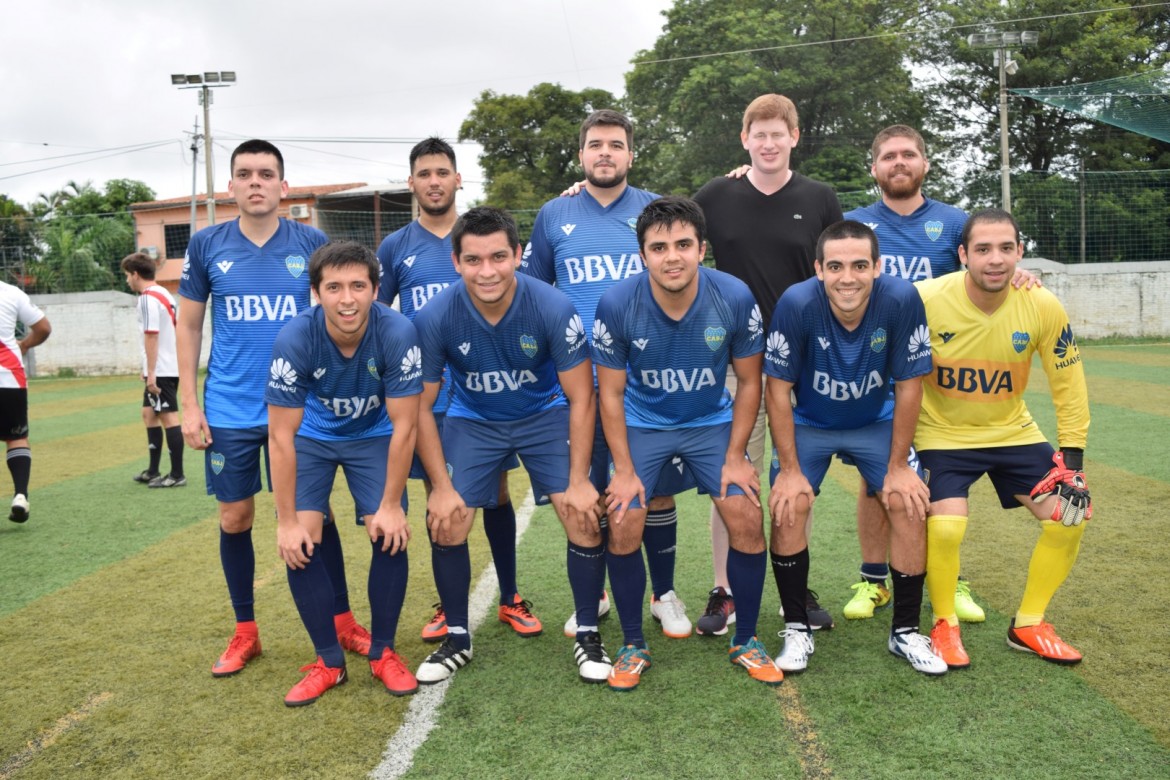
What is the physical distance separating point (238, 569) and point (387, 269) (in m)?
1.59

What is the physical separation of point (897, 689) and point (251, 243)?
3352mm

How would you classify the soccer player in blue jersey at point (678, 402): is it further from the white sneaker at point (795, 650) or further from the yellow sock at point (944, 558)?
the yellow sock at point (944, 558)

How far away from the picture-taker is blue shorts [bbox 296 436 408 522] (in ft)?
11.9

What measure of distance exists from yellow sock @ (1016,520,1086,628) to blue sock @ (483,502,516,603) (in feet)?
7.57

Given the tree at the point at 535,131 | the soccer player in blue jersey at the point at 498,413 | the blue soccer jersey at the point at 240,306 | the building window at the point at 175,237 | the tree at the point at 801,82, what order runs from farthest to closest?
the tree at the point at 535,131, the building window at the point at 175,237, the tree at the point at 801,82, the blue soccer jersey at the point at 240,306, the soccer player in blue jersey at the point at 498,413

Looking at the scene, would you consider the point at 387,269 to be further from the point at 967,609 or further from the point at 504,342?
the point at 967,609

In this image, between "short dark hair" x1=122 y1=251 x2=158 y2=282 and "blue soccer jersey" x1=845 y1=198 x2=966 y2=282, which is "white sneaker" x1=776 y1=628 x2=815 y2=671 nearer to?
"blue soccer jersey" x1=845 y1=198 x2=966 y2=282

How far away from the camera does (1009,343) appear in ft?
12.3

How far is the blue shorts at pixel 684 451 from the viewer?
366 centimetres

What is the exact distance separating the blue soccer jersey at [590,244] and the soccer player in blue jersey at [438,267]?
500 millimetres

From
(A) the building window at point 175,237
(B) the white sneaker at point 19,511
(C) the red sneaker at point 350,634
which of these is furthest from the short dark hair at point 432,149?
(A) the building window at point 175,237

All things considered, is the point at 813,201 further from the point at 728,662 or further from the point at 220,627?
the point at 220,627

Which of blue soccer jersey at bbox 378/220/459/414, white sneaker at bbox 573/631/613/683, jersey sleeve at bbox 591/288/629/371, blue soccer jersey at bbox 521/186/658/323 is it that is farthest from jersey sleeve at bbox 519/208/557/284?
white sneaker at bbox 573/631/613/683

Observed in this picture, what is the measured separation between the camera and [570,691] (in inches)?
136
